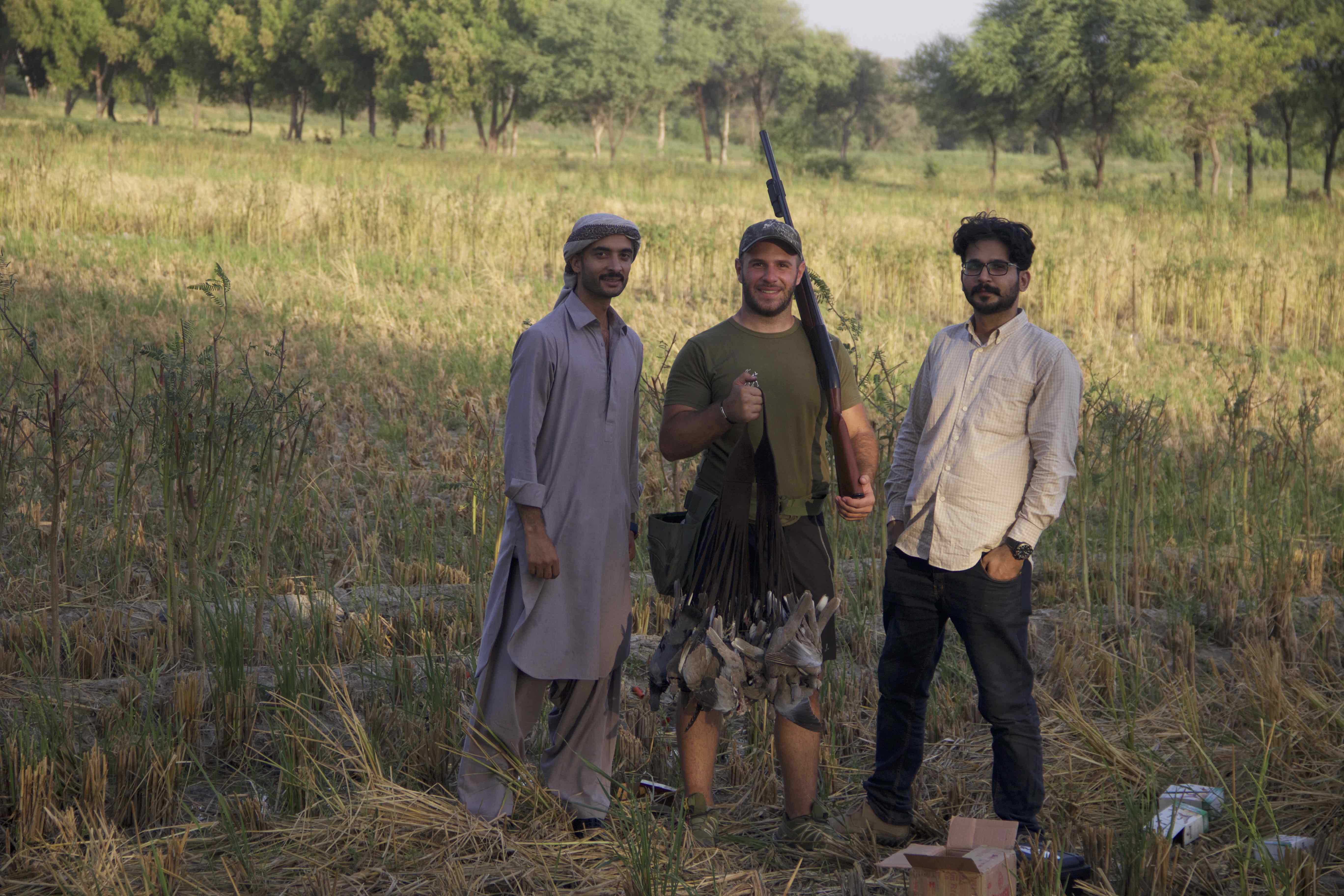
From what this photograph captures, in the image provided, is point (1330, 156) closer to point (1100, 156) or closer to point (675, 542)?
point (1100, 156)

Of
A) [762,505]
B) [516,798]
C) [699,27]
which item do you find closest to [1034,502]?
[762,505]

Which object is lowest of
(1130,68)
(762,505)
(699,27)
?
(762,505)

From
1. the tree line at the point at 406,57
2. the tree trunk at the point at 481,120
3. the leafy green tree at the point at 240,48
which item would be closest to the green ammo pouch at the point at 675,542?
the tree line at the point at 406,57

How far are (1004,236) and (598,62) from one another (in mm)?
49733

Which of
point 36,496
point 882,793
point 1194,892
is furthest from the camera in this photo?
point 36,496

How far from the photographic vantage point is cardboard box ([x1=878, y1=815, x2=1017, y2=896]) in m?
2.66

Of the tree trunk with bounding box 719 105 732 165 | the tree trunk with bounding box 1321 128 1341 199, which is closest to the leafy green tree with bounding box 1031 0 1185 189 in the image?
the tree trunk with bounding box 1321 128 1341 199

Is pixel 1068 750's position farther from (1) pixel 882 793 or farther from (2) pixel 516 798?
(2) pixel 516 798

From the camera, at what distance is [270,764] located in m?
3.58

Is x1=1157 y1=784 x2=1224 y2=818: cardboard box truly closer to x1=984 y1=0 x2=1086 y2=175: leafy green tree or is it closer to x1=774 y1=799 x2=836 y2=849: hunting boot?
x1=774 y1=799 x2=836 y2=849: hunting boot

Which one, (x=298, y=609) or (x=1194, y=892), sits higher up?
(x=298, y=609)

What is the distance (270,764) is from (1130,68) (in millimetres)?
39257

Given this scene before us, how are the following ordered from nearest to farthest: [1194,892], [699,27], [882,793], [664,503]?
[1194,892]
[882,793]
[664,503]
[699,27]

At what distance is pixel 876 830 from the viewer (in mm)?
3385
